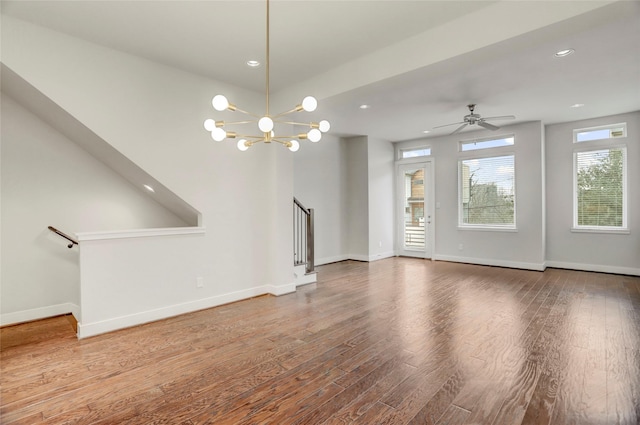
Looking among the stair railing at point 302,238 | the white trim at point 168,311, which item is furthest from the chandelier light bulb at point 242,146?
the stair railing at point 302,238

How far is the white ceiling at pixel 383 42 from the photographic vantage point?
8.99 ft

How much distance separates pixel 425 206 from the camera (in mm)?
8172

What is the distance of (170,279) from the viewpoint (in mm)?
3928

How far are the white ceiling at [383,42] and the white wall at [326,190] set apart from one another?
2.57m

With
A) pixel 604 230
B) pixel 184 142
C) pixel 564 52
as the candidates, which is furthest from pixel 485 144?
pixel 184 142

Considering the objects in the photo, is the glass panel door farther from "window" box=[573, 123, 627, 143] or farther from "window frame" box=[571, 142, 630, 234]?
"window" box=[573, 123, 627, 143]

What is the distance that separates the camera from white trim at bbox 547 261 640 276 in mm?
5906

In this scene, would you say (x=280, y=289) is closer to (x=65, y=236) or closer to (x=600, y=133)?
(x=65, y=236)

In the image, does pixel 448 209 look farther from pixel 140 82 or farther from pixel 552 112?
pixel 140 82

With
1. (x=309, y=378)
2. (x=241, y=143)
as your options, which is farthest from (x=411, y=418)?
(x=241, y=143)

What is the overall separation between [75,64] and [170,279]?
8.26 feet

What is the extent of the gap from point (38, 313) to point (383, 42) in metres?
5.11

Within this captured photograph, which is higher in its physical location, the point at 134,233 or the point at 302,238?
the point at 134,233

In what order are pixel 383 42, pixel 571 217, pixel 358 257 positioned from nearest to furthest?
pixel 383 42
pixel 571 217
pixel 358 257
